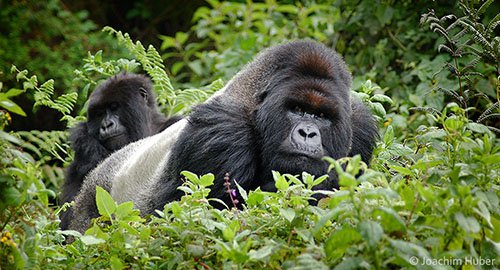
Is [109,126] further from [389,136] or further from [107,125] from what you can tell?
[389,136]

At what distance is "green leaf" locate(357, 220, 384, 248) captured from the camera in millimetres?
1767

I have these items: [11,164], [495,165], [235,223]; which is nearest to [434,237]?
[495,165]

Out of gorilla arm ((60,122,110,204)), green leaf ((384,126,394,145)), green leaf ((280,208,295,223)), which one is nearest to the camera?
green leaf ((280,208,295,223))

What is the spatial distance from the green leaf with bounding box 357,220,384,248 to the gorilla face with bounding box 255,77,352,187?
143 centimetres

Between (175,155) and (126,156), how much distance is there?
1226mm

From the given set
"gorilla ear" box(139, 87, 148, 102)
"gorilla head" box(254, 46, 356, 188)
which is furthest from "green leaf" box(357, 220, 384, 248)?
"gorilla ear" box(139, 87, 148, 102)

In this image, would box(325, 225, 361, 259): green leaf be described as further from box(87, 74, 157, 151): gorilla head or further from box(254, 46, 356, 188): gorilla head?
box(87, 74, 157, 151): gorilla head

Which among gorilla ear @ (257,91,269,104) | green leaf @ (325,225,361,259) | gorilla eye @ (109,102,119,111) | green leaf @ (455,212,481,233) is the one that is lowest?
gorilla eye @ (109,102,119,111)

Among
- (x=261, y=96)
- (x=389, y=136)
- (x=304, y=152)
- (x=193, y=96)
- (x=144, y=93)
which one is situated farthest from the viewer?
(x=144, y=93)

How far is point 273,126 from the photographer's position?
332 centimetres

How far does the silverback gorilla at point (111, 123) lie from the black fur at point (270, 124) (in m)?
1.90

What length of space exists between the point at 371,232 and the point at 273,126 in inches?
62.1

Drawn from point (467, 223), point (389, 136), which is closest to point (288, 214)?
point (467, 223)

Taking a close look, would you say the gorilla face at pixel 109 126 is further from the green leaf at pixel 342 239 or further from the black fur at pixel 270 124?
the green leaf at pixel 342 239
